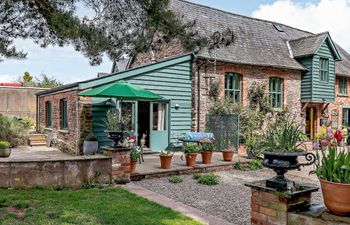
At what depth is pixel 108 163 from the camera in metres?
7.25

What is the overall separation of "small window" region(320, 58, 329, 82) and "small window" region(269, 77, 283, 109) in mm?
2729

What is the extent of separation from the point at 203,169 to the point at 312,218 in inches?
250

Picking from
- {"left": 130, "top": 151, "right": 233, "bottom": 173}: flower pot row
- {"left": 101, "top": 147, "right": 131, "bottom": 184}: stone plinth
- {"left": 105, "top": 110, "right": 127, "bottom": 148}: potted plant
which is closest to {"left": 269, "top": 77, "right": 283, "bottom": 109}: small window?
{"left": 130, "top": 151, "right": 233, "bottom": 173}: flower pot row

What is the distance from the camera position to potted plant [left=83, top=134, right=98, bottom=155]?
1053 centimetres

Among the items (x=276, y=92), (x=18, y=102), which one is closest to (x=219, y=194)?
(x=276, y=92)

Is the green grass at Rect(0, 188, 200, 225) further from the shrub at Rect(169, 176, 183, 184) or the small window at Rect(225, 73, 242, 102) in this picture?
the small window at Rect(225, 73, 242, 102)

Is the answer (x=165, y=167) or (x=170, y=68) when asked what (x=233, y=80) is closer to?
(x=170, y=68)

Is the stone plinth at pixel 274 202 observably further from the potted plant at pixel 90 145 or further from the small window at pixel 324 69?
the small window at pixel 324 69

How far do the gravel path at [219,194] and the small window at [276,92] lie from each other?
24.0 feet

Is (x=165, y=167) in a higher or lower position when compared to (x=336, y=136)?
lower

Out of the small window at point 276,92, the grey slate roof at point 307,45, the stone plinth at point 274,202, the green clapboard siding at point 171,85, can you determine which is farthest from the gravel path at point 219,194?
the grey slate roof at point 307,45

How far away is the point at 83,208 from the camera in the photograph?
516 cm

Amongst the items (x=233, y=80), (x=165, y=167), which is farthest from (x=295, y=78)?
(x=165, y=167)

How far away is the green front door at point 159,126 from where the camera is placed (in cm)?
1231
